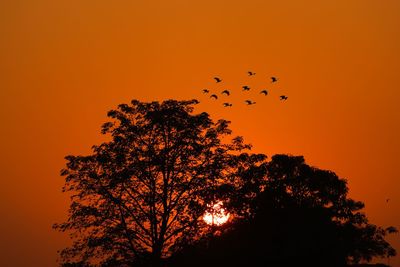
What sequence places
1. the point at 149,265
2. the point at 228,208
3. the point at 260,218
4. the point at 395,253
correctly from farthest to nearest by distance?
the point at 395,253, the point at 260,218, the point at 228,208, the point at 149,265

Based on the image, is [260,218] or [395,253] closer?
[260,218]

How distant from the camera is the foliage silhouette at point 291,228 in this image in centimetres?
4534

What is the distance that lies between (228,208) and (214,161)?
4507 mm

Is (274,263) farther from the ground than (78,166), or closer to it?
closer to it

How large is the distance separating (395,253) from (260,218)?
20.7 m

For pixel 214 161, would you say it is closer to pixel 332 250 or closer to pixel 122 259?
pixel 122 259

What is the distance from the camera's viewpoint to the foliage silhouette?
45.3m

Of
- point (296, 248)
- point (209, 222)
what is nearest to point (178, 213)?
point (209, 222)

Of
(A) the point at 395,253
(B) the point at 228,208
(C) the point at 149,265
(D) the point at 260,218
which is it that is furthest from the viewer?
(A) the point at 395,253

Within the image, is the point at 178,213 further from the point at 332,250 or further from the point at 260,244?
the point at 332,250

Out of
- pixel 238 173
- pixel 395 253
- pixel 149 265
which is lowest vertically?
pixel 149 265

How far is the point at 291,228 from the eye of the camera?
46.3 metres

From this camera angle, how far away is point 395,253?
57.2m

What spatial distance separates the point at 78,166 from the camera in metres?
42.8
